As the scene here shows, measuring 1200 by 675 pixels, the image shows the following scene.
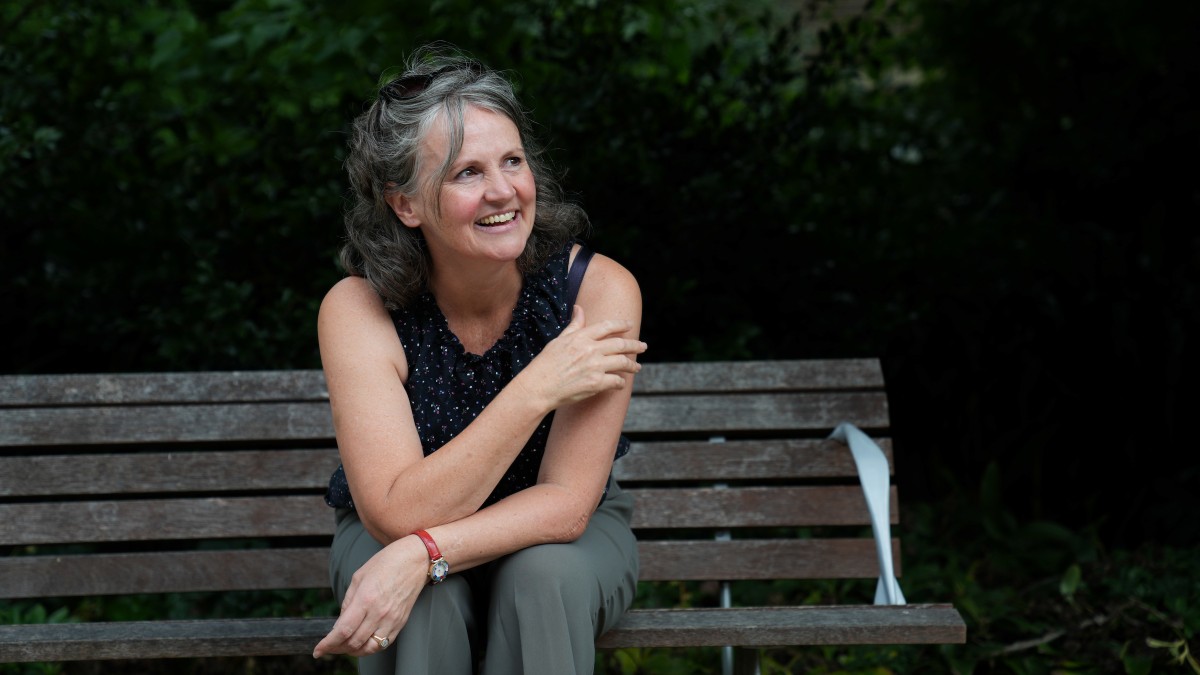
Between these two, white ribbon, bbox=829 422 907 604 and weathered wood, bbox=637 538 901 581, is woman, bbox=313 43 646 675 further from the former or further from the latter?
white ribbon, bbox=829 422 907 604

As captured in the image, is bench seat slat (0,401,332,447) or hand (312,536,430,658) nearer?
hand (312,536,430,658)

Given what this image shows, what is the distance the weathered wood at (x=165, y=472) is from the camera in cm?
314

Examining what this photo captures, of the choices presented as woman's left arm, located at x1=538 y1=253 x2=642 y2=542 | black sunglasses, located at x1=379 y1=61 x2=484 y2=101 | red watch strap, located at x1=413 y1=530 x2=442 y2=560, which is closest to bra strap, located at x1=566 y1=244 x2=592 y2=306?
woman's left arm, located at x1=538 y1=253 x2=642 y2=542

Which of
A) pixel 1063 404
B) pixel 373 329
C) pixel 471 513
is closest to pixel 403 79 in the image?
pixel 373 329

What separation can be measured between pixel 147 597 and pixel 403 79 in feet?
6.79

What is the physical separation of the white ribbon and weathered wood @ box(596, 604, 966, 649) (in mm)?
344

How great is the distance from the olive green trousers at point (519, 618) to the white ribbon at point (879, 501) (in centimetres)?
71

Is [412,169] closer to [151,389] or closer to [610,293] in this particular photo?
[610,293]

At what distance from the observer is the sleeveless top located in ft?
8.84

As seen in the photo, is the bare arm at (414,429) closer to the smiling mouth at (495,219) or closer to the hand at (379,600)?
the hand at (379,600)

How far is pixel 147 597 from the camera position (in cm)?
390

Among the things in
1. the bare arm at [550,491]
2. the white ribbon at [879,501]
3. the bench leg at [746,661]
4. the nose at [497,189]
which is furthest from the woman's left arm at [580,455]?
the white ribbon at [879,501]

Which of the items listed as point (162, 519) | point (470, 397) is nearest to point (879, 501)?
point (470, 397)

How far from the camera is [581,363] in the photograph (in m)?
2.49
